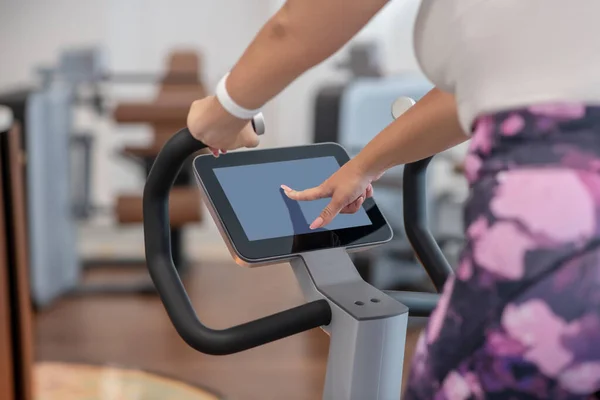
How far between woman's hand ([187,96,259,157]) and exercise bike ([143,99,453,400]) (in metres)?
0.02

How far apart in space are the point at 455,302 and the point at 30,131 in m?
2.71

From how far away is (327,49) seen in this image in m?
0.69

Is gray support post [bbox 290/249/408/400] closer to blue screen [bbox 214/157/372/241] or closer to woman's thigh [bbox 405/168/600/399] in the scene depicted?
blue screen [bbox 214/157/372/241]

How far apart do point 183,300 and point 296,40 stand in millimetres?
365

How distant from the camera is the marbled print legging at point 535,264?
61 cm

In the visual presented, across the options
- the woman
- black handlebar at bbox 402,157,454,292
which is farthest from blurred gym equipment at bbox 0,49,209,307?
the woman

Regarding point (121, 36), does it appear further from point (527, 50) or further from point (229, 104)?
point (527, 50)

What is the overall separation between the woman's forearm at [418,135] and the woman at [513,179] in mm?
98

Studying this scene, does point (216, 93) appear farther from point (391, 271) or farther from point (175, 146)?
point (391, 271)

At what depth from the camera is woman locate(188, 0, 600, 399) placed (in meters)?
0.61

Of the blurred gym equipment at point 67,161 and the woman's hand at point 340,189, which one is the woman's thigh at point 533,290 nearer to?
the woman's hand at point 340,189

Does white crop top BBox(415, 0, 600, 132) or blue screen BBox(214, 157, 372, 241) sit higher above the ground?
white crop top BBox(415, 0, 600, 132)

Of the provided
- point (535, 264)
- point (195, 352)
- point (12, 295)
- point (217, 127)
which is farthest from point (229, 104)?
point (195, 352)

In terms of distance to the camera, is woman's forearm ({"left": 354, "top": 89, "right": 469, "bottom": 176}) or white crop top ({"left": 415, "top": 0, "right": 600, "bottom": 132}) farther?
woman's forearm ({"left": 354, "top": 89, "right": 469, "bottom": 176})
